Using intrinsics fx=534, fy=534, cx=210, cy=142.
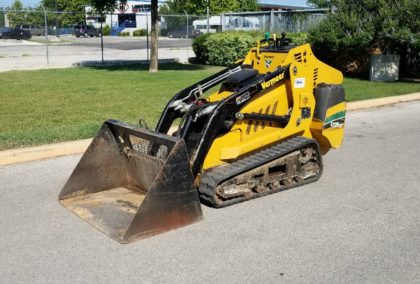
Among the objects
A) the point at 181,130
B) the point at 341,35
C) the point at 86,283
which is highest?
the point at 341,35

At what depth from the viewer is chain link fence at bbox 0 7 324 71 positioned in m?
22.0

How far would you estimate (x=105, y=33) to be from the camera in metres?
65.4

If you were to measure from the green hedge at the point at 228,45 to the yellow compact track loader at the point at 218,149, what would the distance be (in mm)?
13317

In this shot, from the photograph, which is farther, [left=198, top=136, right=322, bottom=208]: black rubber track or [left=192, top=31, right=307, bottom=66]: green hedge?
[left=192, top=31, right=307, bottom=66]: green hedge

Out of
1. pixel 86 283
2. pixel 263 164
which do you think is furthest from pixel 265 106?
pixel 86 283

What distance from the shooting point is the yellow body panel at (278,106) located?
5.29m

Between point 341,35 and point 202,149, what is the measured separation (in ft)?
41.0

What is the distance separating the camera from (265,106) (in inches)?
221

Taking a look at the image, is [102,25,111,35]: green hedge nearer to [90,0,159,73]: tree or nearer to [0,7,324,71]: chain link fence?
[0,7,324,71]: chain link fence

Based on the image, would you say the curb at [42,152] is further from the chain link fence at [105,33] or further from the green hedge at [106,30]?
the green hedge at [106,30]

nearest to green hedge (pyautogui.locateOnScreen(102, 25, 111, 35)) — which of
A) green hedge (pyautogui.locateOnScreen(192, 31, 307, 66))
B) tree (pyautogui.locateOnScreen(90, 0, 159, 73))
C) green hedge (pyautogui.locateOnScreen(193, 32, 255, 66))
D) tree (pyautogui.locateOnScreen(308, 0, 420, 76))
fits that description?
green hedge (pyautogui.locateOnScreen(192, 31, 307, 66))

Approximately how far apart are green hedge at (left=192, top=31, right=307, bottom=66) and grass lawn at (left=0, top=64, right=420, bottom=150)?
2.20 metres

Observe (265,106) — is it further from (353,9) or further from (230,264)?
(353,9)

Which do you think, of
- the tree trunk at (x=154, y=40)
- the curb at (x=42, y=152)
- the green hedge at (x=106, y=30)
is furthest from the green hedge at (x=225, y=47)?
the green hedge at (x=106, y=30)
